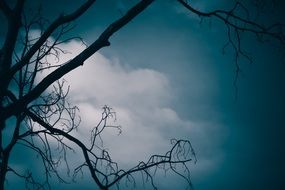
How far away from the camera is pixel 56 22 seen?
3340mm

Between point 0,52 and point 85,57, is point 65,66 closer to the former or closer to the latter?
point 85,57

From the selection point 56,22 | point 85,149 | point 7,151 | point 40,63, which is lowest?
point 85,149

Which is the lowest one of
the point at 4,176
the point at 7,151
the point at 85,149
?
the point at 85,149

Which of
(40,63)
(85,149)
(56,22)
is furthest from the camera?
(40,63)

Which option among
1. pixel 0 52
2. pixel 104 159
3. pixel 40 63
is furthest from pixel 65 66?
pixel 40 63

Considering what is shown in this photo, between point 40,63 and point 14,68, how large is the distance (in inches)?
96.6

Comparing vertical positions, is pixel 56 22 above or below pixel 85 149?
above

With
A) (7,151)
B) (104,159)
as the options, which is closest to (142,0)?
(104,159)

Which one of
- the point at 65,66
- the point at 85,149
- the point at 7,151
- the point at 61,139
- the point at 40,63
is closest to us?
the point at 65,66

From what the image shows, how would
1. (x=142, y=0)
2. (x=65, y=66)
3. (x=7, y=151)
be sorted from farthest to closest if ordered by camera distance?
(x=7, y=151) < (x=65, y=66) < (x=142, y=0)

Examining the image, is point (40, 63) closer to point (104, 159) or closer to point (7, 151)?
point (7, 151)

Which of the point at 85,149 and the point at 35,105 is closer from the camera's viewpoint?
the point at 85,149

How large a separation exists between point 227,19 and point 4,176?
4.56 meters

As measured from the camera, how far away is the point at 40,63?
218 inches
